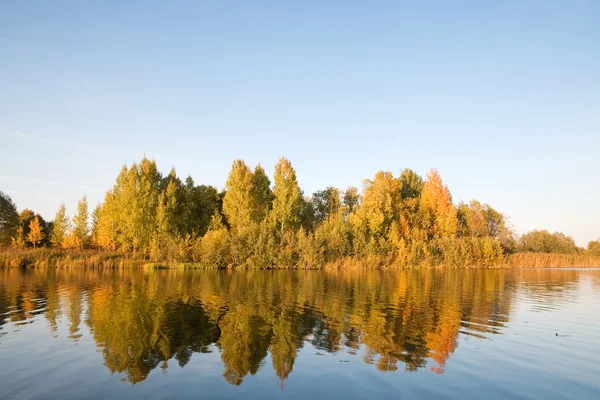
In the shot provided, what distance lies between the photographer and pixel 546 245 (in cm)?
9231

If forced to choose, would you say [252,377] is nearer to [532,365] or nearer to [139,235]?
[532,365]

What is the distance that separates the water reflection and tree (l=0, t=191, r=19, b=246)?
53122 millimetres

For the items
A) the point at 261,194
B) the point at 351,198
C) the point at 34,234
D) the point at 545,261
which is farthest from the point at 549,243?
the point at 34,234

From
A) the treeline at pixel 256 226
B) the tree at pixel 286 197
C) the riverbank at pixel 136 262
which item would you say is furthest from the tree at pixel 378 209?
the tree at pixel 286 197

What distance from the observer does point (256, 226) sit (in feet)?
189

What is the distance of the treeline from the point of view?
56.0 meters

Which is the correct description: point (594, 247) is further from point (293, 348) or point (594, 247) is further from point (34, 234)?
point (34, 234)

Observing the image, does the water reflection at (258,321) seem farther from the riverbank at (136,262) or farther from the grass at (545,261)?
the grass at (545,261)

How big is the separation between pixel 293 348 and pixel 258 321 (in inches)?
163

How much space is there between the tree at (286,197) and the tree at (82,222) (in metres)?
33.2

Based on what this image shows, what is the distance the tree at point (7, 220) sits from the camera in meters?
71.1

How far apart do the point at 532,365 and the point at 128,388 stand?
10941 mm

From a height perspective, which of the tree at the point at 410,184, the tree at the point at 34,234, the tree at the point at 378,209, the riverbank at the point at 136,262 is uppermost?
the tree at the point at 410,184

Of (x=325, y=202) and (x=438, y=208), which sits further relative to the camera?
(x=325, y=202)
